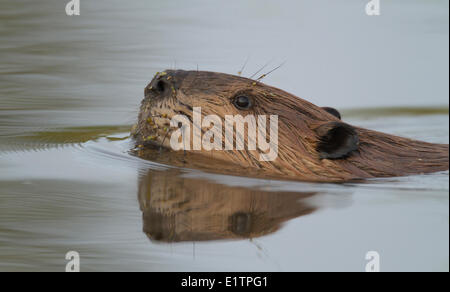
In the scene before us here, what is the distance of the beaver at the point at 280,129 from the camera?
5.14 m

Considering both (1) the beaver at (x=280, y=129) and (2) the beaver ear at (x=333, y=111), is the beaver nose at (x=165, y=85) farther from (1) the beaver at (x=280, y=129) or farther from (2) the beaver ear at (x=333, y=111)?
(2) the beaver ear at (x=333, y=111)

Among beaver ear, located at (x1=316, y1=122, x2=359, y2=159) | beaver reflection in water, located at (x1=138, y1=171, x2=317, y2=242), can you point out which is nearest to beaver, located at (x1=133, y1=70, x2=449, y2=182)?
beaver ear, located at (x1=316, y1=122, x2=359, y2=159)

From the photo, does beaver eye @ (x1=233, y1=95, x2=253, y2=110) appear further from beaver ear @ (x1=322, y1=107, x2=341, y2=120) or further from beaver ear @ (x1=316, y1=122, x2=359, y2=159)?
beaver ear @ (x1=322, y1=107, x2=341, y2=120)

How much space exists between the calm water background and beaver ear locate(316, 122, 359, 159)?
33 cm

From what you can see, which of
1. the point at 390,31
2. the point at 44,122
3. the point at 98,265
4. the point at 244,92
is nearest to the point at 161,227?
the point at 98,265

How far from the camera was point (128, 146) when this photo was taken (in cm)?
589

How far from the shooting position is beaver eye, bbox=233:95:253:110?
17.2ft

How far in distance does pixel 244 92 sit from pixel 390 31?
5207mm

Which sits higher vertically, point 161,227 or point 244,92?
point 244,92

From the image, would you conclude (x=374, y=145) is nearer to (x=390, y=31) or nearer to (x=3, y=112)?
(x=3, y=112)

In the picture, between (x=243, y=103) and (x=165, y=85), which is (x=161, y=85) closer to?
(x=165, y=85)

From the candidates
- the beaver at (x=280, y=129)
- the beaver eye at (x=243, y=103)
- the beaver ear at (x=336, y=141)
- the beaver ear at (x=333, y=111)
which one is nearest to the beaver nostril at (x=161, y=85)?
the beaver at (x=280, y=129)

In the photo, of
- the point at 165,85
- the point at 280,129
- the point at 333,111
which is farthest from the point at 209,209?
the point at 333,111
